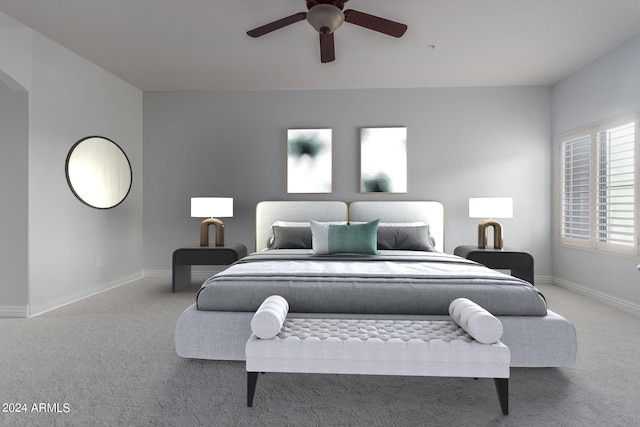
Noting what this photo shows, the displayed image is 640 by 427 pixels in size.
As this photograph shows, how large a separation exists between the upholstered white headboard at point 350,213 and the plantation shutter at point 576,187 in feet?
4.93

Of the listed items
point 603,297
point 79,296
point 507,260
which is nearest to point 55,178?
point 79,296

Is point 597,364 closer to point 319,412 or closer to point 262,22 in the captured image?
point 319,412

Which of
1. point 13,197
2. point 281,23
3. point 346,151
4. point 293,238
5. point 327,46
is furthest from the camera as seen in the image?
point 346,151

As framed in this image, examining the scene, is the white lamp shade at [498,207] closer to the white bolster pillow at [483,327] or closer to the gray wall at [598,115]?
the gray wall at [598,115]

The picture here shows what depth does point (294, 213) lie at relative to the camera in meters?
5.00

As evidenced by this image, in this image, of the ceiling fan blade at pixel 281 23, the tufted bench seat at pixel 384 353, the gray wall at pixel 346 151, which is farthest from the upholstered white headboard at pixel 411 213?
the tufted bench seat at pixel 384 353

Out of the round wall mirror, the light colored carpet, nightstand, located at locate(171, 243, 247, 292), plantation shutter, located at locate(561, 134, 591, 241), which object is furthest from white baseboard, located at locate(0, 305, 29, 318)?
plantation shutter, located at locate(561, 134, 591, 241)

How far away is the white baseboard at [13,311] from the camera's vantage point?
3482 mm

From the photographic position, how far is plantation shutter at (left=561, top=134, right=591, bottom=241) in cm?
435

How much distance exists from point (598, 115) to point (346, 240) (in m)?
3.10

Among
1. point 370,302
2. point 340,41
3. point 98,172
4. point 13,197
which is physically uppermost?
point 340,41

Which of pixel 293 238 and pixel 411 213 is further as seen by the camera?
pixel 411 213

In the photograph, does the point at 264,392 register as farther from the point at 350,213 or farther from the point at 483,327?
the point at 350,213

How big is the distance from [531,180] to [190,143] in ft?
15.3
